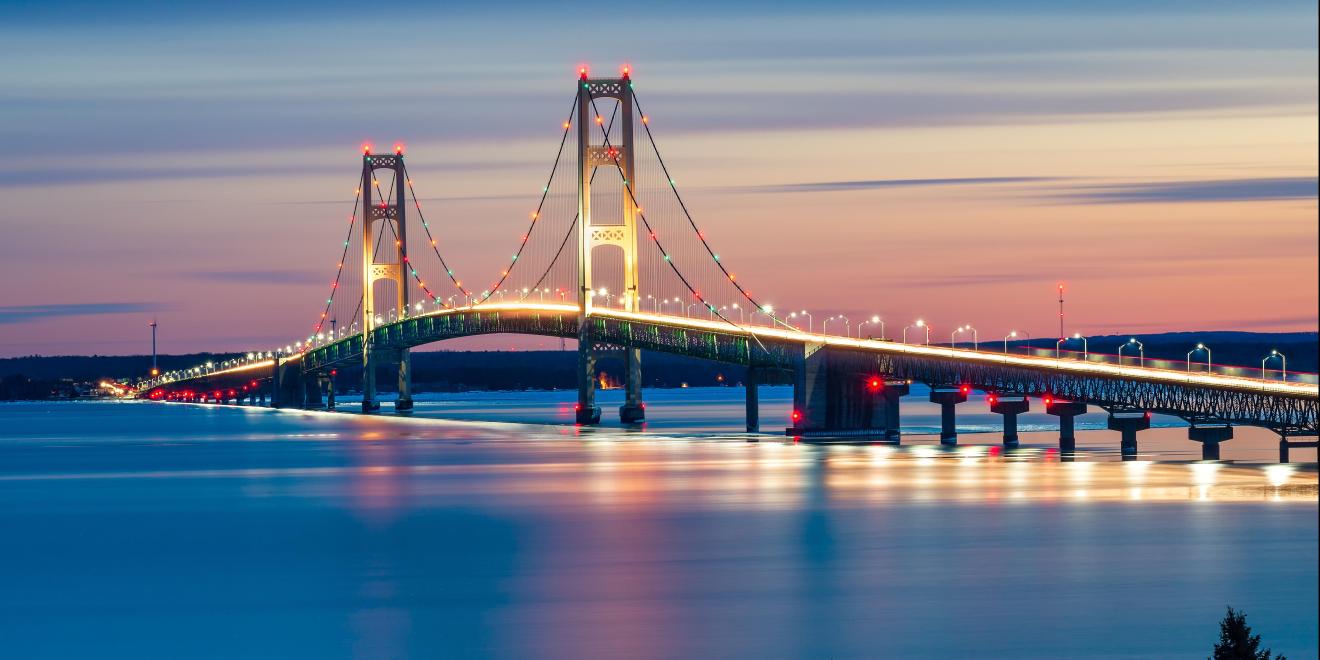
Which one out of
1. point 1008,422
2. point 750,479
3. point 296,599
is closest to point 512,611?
point 296,599

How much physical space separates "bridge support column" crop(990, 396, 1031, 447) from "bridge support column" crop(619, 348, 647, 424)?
28.0 metres

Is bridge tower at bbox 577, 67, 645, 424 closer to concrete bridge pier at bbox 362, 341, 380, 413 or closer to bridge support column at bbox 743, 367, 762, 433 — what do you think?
bridge support column at bbox 743, 367, 762, 433

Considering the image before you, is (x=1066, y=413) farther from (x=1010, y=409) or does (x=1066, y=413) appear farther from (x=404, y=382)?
(x=404, y=382)

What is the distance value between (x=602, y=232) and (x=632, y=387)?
1001 centimetres

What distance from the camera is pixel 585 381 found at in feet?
409

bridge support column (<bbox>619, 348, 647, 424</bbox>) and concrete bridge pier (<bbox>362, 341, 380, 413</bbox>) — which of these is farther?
concrete bridge pier (<bbox>362, 341, 380, 413</bbox>)

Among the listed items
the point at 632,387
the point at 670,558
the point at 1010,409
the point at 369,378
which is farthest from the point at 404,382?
the point at 670,558

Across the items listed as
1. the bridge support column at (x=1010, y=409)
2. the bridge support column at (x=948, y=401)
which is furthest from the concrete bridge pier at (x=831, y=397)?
the bridge support column at (x=1010, y=409)

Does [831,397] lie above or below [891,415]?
above

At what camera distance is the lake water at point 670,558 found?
35.4m

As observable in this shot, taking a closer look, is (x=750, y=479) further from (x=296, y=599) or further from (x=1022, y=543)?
(x=296, y=599)

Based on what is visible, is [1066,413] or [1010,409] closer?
[1066,413]

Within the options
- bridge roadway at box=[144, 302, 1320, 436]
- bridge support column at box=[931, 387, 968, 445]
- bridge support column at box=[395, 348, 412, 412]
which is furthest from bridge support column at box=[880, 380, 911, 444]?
bridge support column at box=[395, 348, 412, 412]

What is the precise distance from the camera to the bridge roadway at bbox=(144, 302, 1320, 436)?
254ft
